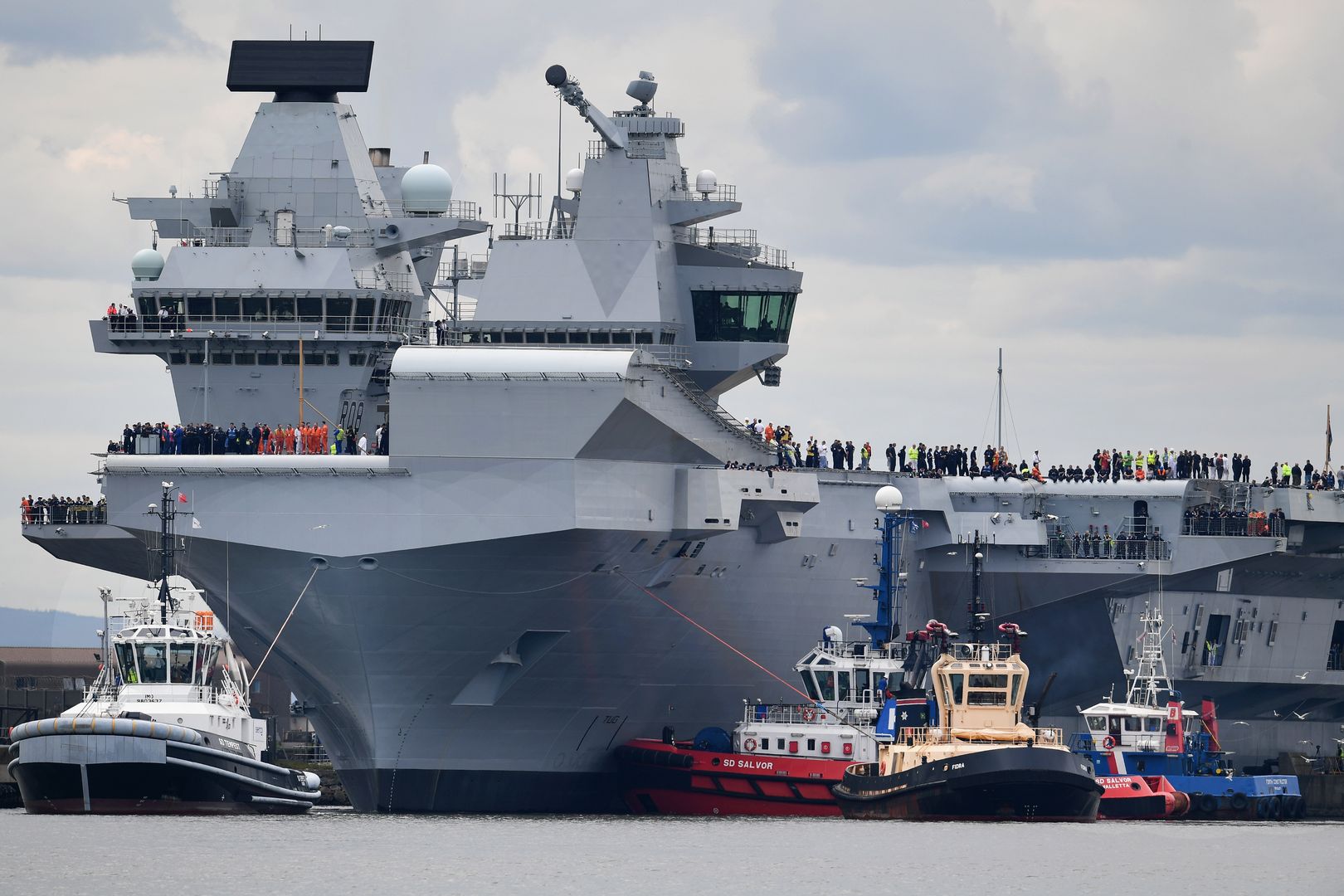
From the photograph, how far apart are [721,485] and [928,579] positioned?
39.8ft

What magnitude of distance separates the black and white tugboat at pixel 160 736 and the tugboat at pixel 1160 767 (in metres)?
16.8

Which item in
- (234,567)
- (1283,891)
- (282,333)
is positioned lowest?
(1283,891)

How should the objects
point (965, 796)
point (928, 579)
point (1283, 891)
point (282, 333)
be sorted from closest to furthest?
point (1283, 891), point (965, 796), point (282, 333), point (928, 579)

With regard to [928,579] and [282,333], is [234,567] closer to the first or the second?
[282,333]

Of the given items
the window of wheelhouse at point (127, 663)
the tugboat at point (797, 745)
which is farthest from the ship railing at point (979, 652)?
the window of wheelhouse at point (127, 663)

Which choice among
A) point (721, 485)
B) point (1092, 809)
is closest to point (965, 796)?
point (1092, 809)

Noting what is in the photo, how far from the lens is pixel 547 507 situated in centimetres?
5381

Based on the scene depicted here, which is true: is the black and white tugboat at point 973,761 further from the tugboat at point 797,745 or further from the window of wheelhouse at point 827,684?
the window of wheelhouse at point 827,684

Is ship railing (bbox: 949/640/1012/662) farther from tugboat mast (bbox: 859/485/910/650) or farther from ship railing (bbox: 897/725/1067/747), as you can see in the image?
tugboat mast (bbox: 859/485/910/650)

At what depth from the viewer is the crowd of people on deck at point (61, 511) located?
60.1 m

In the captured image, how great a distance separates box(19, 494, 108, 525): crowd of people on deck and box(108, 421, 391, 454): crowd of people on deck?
131 inches

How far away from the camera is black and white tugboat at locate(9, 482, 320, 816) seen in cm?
5219

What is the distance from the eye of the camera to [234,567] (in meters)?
55.1

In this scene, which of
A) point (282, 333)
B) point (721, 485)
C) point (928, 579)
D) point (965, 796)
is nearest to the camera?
point (965, 796)
